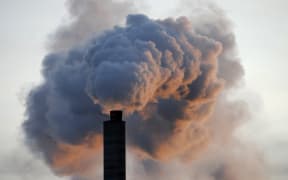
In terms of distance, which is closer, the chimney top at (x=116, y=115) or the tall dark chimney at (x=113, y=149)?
the tall dark chimney at (x=113, y=149)

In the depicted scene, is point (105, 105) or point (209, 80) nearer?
point (105, 105)

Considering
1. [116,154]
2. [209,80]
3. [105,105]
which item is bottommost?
[116,154]

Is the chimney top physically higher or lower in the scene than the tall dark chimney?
higher

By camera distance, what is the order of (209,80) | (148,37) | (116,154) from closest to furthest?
(116,154) → (148,37) → (209,80)

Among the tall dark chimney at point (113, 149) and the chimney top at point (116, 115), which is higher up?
the chimney top at point (116, 115)

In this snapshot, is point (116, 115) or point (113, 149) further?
point (116, 115)

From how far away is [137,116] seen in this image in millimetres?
88062

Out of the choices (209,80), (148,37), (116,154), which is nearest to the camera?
(116,154)

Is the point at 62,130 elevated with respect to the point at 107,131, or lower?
elevated

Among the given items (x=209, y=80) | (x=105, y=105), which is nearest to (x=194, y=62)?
(x=209, y=80)

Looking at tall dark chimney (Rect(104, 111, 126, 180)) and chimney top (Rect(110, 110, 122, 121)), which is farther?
chimney top (Rect(110, 110, 122, 121))

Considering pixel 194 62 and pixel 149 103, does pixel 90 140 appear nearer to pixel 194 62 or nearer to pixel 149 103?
pixel 149 103

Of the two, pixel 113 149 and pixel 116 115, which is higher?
pixel 116 115

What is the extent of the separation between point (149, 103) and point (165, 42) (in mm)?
8423
